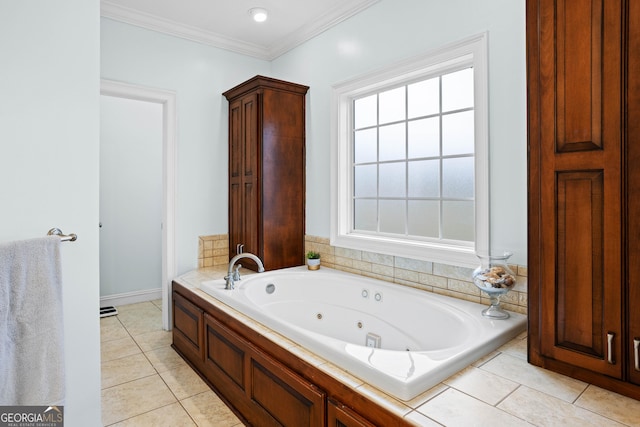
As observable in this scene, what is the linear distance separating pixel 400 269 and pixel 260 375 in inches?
49.5

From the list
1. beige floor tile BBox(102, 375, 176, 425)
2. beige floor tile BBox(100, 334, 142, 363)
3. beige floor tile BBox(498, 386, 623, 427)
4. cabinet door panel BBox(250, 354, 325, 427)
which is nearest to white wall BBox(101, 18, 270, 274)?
beige floor tile BBox(100, 334, 142, 363)

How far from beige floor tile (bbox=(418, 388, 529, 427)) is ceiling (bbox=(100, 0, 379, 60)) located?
2.70 meters

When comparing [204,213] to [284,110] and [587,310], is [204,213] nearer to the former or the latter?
[284,110]

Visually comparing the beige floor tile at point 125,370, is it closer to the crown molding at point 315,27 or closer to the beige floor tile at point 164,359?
the beige floor tile at point 164,359

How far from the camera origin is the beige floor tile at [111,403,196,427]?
201 centimetres

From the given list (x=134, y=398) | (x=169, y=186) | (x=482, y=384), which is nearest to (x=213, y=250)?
(x=169, y=186)

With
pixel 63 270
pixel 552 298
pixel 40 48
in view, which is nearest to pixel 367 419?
pixel 552 298

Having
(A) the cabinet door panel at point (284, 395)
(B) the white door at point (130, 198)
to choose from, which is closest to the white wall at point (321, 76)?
(B) the white door at point (130, 198)

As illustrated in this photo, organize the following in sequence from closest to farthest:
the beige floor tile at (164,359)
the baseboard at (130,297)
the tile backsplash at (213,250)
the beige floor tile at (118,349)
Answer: the beige floor tile at (164,359) < the beige floor tile at (118,349) < the tile backsplash at (213,250) < the baseboard at (130,297)

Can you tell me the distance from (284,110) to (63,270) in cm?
225

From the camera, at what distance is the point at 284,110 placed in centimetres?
329

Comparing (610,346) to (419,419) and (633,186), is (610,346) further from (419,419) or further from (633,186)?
(419,419)

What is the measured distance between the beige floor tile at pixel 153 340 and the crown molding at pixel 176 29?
2.73 m

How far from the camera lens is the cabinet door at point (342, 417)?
127 cm
